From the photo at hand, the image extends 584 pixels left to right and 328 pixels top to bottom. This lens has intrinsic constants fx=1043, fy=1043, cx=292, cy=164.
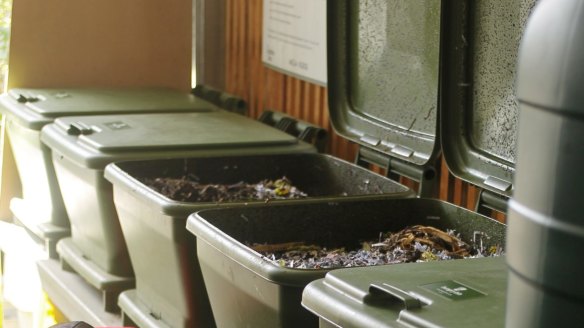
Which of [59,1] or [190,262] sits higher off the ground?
[59,1]

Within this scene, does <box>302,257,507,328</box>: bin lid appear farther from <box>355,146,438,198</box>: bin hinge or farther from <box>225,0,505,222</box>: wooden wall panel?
<box>225,0,505,222</box>: wooden wall panel

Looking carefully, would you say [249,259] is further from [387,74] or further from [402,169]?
[387,74]

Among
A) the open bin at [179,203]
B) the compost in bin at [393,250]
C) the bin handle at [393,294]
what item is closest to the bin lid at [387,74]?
the open bin at [179,203]

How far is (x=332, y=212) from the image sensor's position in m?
2.35

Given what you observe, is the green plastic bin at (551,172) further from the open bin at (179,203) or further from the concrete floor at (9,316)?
the concrete floor at (9,316)

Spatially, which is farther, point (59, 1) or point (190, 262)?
point (59, 1)

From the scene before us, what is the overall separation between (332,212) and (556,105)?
57.7 inches

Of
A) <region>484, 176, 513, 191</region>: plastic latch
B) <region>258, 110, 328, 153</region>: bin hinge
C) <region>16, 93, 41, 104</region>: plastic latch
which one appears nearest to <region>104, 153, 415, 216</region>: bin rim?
<region>484, 176, 513, 191</region>: plastic latch

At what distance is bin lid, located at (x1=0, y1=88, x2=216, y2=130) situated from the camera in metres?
3.26

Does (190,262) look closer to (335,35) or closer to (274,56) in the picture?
(335,35)

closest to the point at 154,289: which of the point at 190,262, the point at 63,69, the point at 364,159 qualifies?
the point at 190,262

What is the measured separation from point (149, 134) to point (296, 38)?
2.03ft

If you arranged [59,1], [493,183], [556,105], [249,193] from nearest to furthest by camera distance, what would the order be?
1. [556,105]
2. [493,183]
3. [249,193]
4. [59,1]

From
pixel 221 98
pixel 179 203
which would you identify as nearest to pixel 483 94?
pixel 179 203
